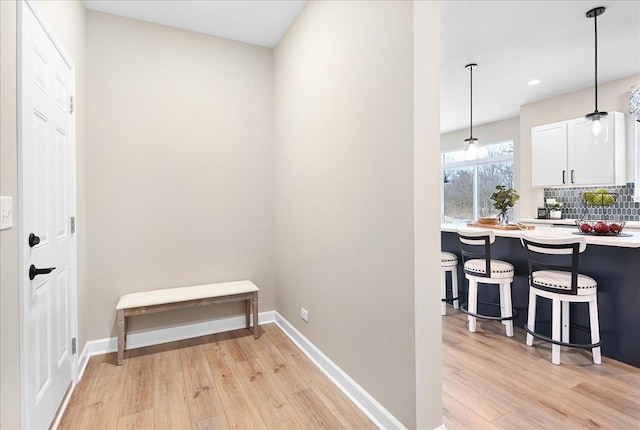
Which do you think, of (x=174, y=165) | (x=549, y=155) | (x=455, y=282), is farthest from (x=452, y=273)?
(x=174, y=165)

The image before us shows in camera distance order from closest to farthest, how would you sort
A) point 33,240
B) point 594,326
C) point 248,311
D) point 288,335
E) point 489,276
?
point 33,240, point 594,326, point 489,276, point 288,335, point 248,311

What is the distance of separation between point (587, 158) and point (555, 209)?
3.30 ft

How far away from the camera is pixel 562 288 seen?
2.57 metres

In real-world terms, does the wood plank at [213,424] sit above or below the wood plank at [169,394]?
below

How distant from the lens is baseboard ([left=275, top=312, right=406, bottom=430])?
1866 millimetres

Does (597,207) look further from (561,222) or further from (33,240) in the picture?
(33,240)

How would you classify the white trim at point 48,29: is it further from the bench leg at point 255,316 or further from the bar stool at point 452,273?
the bar stool at point 452,273

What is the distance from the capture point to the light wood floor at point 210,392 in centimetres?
196

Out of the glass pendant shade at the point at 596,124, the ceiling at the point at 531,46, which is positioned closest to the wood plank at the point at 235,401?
the ceiling at the point at 531,46

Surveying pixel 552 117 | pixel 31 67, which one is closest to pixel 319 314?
pixel 31 67

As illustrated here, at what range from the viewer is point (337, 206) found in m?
2.38

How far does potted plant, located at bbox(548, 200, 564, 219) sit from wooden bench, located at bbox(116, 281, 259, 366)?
503 centimetres

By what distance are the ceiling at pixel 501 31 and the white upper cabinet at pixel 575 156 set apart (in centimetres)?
68

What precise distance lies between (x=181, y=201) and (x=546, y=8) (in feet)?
12.2
